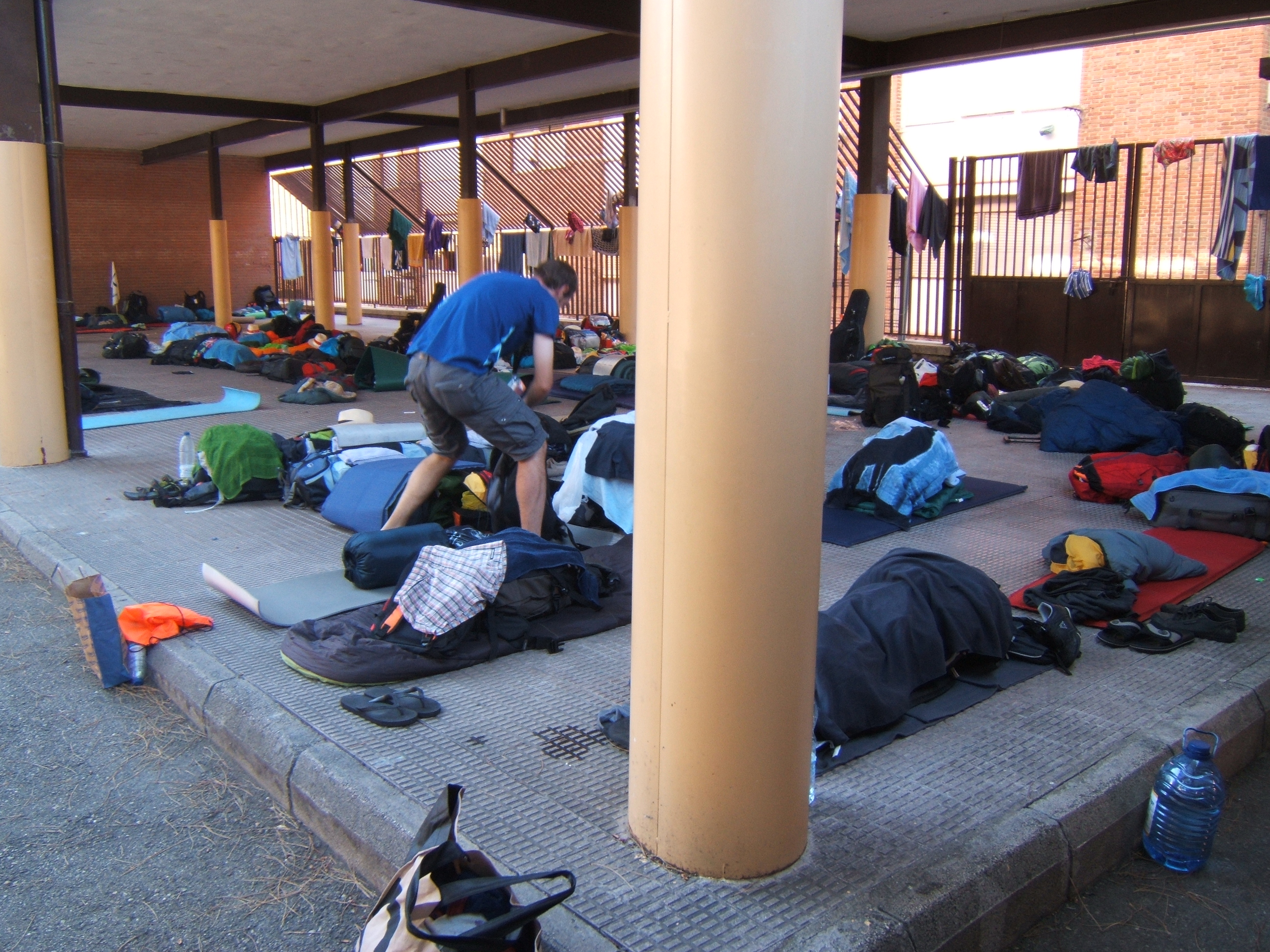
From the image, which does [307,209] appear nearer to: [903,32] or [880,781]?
[903,32]

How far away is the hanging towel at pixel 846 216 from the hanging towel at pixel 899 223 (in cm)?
62

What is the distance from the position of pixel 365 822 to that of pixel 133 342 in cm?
1535

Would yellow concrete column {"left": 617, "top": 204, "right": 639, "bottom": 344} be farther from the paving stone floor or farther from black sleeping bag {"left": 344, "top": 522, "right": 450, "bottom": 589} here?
black sleeping bag {"left": 344, "top": 522, "right": 450, "bottom": 589}

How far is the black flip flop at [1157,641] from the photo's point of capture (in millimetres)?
4145

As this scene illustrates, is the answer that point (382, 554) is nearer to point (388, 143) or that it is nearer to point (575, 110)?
point (575, 110)

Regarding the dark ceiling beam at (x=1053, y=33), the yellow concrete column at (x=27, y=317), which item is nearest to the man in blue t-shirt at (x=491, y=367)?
the yellow concrete column at (x=27, y=317)

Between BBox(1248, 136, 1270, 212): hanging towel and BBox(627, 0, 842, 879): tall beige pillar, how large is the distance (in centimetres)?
1232

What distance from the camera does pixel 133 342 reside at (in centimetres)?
1612

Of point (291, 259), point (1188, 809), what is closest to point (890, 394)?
point (1188, 809)

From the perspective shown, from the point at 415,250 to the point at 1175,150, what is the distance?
55.4 feet

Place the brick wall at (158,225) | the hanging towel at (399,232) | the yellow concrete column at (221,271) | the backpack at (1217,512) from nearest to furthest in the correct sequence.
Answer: the backpack at (1217,512), the yellow concrete column at (221,271), the hanging towel at (399,232), the brick wall at (158,225)

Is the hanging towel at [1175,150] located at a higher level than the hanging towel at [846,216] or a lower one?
higher

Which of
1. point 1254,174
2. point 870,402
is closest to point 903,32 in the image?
point 1254,174

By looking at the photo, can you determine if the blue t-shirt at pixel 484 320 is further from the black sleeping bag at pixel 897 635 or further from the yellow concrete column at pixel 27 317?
the yellow concrete column at pixel 27 317
